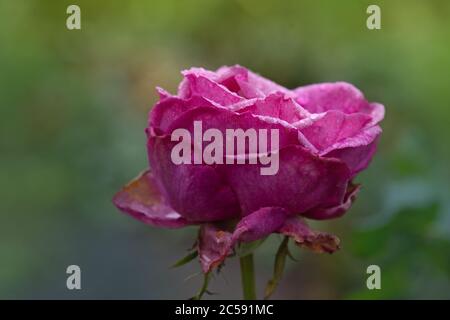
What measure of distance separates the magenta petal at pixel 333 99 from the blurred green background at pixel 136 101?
0.70 metres

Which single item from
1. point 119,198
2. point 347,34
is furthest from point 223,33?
point 119,198

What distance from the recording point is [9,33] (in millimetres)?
1854

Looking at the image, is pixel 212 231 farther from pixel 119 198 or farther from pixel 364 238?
pixel 364 238

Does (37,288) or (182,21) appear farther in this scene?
(182,21)

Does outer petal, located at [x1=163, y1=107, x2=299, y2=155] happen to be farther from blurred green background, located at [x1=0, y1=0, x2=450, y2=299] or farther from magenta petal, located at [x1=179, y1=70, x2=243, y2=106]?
blurred green background, located at [x1=0, y1=0, x2=450, y2=299]

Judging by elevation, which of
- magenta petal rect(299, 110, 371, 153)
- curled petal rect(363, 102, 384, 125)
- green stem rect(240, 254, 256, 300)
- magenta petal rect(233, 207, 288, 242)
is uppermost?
curled petal rect(363, 102, 384, 125)

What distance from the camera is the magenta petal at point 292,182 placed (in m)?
0.51

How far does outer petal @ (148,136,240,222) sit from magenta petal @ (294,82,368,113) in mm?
120

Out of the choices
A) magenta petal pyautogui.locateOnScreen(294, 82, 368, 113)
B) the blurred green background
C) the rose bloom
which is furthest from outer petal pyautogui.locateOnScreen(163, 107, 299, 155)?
the blurred green background

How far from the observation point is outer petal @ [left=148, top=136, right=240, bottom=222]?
Result: 0.53 metres

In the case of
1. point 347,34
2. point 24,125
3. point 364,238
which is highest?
point 347,34

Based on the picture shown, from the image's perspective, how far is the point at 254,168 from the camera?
1.67 ft

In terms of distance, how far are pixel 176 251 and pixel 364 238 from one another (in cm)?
92
